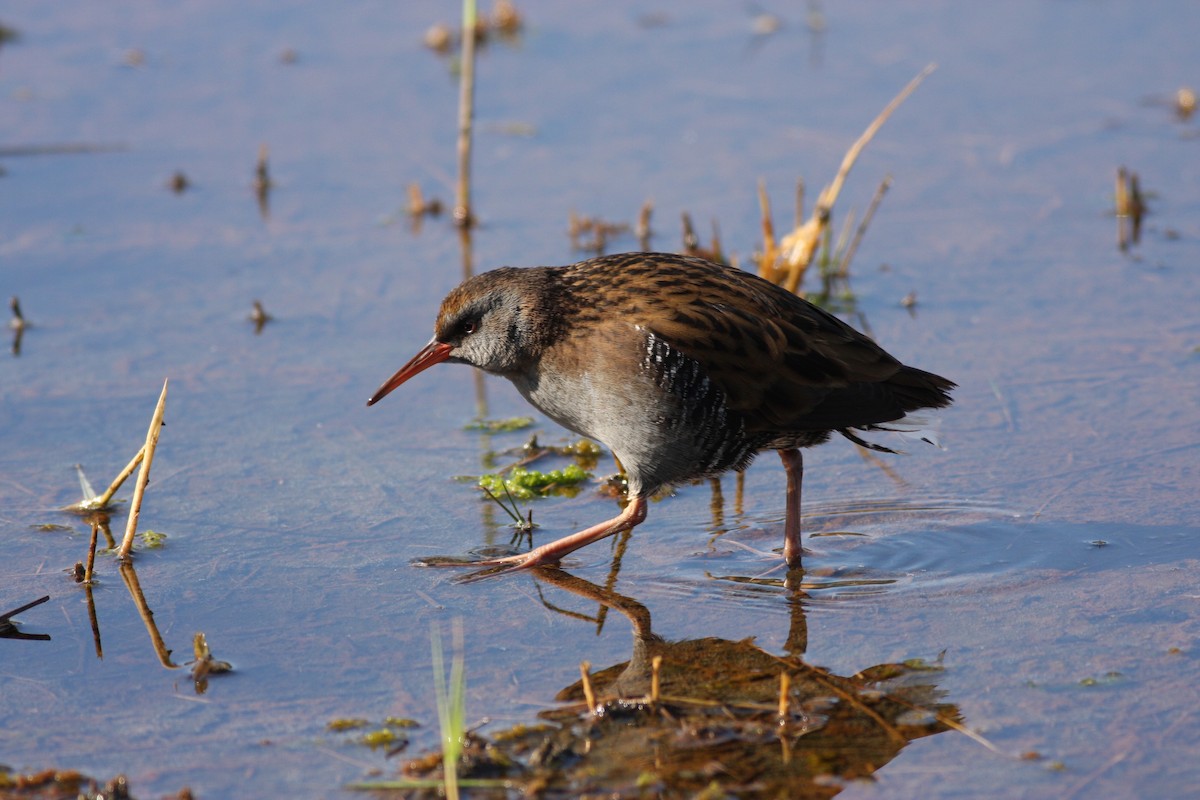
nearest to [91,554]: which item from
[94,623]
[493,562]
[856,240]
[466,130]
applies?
[94,623]

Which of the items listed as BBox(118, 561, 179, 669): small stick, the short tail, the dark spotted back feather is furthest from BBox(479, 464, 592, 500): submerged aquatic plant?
BBox(118, 561, 179, 669): small stick

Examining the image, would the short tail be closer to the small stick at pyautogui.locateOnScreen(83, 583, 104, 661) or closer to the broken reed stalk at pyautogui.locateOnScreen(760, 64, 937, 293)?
the broken reed stalk at pyautogui.locateOnScreen(760, 64, 937, 293)

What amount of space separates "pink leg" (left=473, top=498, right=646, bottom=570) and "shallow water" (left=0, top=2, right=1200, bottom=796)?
0.08 metres

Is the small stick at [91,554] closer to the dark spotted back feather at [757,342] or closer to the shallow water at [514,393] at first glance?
the shallow water at [514,393]

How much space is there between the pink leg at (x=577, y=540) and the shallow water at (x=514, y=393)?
8 centimetres

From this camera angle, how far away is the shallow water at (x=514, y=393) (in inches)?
174

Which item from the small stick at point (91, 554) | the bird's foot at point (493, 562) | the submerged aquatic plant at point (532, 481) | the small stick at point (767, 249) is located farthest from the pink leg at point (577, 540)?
the small stick at point (767, 249)

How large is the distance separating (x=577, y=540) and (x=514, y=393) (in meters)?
1.70

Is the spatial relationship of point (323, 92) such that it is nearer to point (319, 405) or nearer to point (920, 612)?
point (319, 405)

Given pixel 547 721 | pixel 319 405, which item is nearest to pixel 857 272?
pixel 319 405

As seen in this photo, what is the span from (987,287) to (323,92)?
15.1ft

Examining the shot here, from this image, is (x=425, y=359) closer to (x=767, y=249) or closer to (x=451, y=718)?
(x=451, y=718)

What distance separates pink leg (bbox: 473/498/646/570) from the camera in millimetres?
5254

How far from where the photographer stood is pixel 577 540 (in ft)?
17.4
